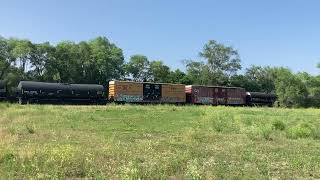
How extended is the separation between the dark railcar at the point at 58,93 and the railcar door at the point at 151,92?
21.7ft

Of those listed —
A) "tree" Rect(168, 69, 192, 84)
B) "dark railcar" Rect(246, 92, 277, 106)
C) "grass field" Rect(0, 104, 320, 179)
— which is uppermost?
"tree" Rect(168, 69, 192, 84)

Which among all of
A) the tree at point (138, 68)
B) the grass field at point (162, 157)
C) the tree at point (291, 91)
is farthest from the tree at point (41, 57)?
the grass field at point (162, 157)

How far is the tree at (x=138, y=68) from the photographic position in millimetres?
131000

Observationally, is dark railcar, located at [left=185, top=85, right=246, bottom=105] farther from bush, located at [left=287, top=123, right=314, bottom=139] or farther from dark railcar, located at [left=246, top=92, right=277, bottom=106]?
bush, located at [left=287, top=123, right=314, bottom=139]

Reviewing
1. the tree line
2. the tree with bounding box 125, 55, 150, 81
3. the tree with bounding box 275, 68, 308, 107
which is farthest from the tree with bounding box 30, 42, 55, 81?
the tree with bounding box 275, 68, 308, 107

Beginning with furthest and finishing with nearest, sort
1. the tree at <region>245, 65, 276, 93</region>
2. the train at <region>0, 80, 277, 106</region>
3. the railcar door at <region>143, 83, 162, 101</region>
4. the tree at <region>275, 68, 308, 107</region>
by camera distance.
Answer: the tree at <region>245, 65, 276, 93</region>, the tree at <region>275, 68, 308, 107</region>, the railcar door at <region>143, 83, 162, 101</region>, the train at <region>0, 80, 277, 106</region>

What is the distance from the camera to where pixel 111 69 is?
4656 inches

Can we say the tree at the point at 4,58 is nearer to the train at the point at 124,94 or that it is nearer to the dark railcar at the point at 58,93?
the train at the point at 124,94

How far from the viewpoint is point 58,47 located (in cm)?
11156

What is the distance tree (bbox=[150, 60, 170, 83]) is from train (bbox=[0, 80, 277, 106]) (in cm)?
4034

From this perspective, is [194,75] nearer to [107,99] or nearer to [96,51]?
[96,51]

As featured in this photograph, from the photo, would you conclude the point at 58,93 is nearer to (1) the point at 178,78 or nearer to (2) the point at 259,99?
(2) the point at 259,99

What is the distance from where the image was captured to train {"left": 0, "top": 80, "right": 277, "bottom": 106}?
204ft

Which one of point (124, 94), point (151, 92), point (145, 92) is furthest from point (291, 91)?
point (124, 94)
